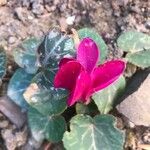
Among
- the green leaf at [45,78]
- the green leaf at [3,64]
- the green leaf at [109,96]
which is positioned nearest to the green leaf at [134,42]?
the green leaf at [109,96]

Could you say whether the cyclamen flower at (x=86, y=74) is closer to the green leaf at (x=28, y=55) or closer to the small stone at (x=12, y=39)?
the green leaf at (x=28, y=55)

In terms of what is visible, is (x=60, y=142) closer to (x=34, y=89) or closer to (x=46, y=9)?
(x=34, y=89)

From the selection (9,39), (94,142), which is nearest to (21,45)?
(9,39)

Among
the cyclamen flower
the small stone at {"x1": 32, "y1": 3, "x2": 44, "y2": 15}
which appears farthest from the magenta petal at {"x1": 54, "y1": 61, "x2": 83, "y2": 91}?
the small stone at {"x1": 32, "y1": 3, "x2": 44, "y2": 15}

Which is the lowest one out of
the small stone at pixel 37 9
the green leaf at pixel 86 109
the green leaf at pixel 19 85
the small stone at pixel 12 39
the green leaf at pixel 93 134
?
the green leaf at pixel 93 134

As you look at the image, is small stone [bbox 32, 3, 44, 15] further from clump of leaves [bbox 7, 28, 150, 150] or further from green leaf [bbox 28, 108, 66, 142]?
green leaf [bbox 28, 108, 66, 142]

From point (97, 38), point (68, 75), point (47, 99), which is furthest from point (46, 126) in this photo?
point (97, 38)
